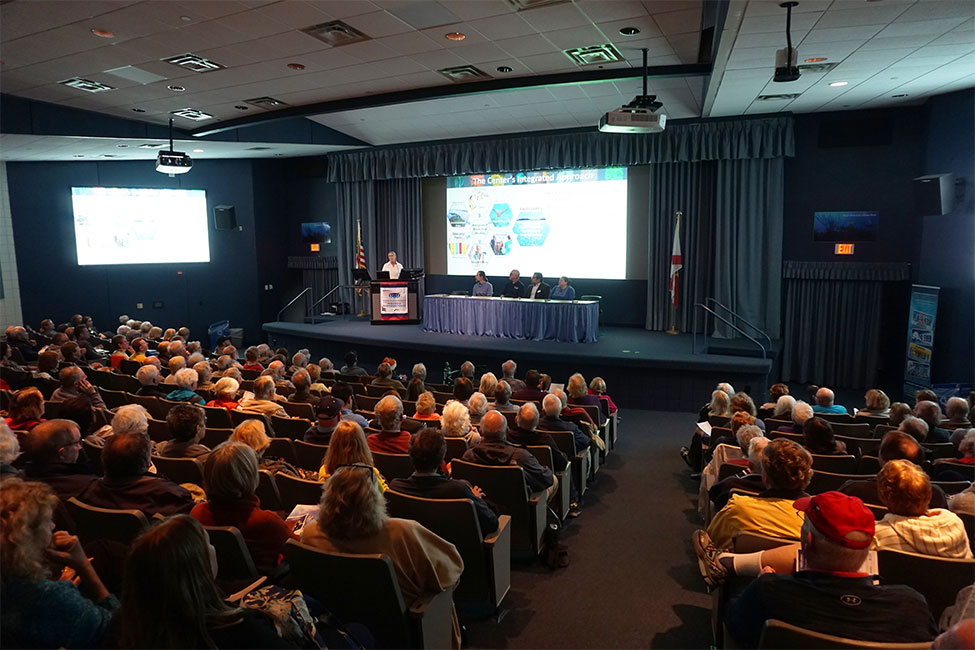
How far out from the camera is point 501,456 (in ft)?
11.8

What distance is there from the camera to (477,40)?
19.7 feet

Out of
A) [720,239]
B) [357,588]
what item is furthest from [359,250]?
[357,588]

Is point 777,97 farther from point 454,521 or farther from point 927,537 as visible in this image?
point 454,521

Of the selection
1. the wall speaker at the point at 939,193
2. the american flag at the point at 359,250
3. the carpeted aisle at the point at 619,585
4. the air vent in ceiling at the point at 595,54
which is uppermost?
the air vent in ceiling at the point at 595,54

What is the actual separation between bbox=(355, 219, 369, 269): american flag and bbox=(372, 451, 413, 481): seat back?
9.68 meters

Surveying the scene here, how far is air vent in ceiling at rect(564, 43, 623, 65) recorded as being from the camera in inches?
249

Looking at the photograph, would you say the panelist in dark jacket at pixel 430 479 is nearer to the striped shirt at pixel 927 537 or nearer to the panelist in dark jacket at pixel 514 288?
the striped shirt at pixel 927 537

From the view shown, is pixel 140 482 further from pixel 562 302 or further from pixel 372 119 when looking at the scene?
pixel 372 119

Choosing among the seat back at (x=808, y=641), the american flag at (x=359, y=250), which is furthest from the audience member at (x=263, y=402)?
the american flag at (x=359, y=250)

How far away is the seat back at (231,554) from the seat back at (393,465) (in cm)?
130

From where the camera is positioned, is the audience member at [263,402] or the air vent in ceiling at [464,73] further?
the air vent in ceiling at [464,73]

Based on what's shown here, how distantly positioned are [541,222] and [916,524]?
9512mm

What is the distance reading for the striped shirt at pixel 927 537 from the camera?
2396 mm

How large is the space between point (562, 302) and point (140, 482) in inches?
302
